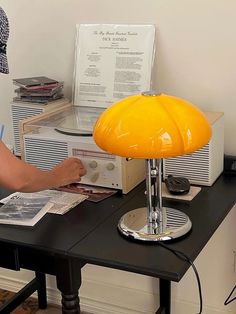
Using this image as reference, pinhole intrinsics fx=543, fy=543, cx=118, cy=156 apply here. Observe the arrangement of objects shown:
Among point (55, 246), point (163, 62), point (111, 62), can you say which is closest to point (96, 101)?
point (111, 62)

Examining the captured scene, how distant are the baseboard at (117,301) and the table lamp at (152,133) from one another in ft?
2.87

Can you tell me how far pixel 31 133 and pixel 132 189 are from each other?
419mm

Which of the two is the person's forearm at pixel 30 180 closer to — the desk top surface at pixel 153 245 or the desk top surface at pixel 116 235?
the desk top surface at pixel 116 235

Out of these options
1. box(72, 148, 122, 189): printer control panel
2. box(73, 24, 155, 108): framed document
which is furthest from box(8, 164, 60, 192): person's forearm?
box(73, 24, 155, 108): framed document

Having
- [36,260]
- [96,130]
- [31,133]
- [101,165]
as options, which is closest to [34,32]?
[31,133]

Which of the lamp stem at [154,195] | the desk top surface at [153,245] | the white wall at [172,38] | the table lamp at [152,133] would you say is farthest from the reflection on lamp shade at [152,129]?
the white wall at [172,38]

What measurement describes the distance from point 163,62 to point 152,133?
0.73m

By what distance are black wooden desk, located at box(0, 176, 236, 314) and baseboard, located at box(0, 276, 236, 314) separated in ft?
2.34

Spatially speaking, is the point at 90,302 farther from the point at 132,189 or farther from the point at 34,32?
the point at 34,32

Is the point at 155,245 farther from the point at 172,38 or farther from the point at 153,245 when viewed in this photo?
the point at 172,38

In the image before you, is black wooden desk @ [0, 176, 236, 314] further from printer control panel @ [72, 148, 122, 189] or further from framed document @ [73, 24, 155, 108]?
framed document @ [73, 24, 155, 108]

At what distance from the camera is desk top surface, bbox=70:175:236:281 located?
132 cm

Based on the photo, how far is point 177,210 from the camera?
1608 mm

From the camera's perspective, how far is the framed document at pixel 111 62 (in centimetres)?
198
